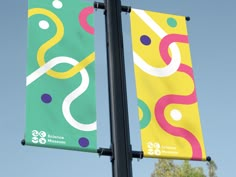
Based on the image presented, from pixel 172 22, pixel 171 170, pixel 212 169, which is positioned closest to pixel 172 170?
pixel 171 170

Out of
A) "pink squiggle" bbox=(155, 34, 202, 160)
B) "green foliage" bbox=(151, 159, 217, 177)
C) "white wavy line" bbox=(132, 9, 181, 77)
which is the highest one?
"green foliage" bbox=(151, 159, 217, 177)

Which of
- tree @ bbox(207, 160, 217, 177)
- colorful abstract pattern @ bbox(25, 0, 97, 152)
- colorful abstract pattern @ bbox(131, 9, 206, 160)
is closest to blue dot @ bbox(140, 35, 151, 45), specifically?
colorful abstract pattern @ bbox(131, 9, 206, 160)

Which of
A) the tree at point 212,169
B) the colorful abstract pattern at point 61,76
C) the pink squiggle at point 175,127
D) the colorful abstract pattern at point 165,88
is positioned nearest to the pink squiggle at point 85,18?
the colorful abstract pattern at point 61,76

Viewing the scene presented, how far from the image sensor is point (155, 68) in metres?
6.35

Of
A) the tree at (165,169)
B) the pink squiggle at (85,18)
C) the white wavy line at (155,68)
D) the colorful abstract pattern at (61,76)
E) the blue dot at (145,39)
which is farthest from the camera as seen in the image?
the tree at (165,169)

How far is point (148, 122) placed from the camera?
5.82 meters

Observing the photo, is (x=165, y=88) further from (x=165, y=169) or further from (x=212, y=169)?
(x=212, y=169)

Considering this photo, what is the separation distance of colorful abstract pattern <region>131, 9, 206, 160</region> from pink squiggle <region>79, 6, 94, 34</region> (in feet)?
1.91

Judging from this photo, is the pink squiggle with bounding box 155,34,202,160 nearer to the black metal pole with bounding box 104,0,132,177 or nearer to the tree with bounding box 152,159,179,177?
the black metal pole with bounding box 104,0,132,177

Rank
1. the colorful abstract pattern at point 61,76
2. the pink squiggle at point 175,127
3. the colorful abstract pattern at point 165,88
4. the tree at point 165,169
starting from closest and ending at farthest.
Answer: the colorful abstract pattern at point 61,76, the colorful abstract pattern at point 165,88, the pink squiggle at point 175,127, the tree at point 165,169

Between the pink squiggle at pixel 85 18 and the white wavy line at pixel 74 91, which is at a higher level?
the pink squiggle at pixel 85 18

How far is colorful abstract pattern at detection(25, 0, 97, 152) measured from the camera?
17.8 ft

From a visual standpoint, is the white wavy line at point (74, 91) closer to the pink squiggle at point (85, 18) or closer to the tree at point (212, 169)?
the pink squiggle at point (85, 18)

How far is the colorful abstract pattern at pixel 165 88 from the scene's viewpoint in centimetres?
580
